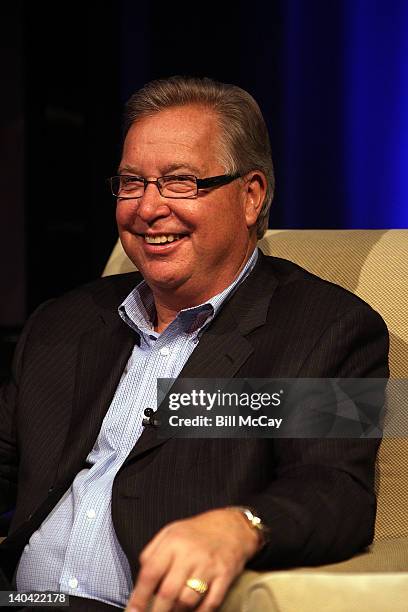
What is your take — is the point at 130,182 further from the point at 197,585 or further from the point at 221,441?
the point at 197,585

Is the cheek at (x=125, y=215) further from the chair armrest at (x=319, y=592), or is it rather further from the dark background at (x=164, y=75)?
the dark background at (x=164, y=75)

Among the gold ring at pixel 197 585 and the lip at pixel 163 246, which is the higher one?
the lip at pixel 163 246

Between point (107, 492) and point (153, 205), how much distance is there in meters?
0.44

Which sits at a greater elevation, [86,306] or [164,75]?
[164,75]

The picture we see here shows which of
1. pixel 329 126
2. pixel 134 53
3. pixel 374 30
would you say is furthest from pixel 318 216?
pixel 134 53

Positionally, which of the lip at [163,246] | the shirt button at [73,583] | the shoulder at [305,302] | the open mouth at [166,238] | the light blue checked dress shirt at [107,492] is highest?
the open mouth at [166,238]

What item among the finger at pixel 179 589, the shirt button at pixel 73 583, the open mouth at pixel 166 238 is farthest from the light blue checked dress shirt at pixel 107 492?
the finger at pixel 179 589

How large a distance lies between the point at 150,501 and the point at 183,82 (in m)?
0.65

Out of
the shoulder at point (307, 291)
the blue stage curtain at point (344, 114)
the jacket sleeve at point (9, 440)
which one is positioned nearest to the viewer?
the shoulder at point (307, 291)

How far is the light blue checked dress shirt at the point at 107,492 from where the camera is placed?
146 cm

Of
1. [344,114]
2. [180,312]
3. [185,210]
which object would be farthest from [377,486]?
[344,114]

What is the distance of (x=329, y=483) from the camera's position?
132 cm

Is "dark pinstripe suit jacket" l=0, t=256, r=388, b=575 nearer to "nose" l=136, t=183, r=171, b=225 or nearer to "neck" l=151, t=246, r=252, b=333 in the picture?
"neck" l=151, t=246, r=252, b=333

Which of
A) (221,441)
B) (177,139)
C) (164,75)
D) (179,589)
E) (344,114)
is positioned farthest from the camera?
(164,75)
